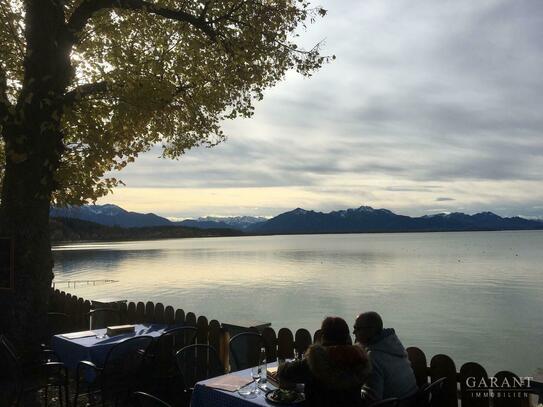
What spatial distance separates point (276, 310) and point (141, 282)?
22.0 metres

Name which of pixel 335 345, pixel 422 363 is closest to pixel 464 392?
pixel 422 363

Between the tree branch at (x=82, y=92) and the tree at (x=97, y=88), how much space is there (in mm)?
20

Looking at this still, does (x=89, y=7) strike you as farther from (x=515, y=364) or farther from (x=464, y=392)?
(x=515, y=364)

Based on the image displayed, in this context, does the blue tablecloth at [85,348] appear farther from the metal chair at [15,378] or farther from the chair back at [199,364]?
the chair back at [199,364]

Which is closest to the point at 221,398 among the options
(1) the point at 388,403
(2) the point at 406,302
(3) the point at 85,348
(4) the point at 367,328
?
(4) the point at 367,328

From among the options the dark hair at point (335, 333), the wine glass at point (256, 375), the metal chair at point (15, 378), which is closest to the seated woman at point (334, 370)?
the dark hair at point (335, 333)

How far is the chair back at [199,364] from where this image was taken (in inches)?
254

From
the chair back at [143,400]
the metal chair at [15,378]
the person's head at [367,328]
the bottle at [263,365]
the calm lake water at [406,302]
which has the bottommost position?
the calm lake water at [406,302]

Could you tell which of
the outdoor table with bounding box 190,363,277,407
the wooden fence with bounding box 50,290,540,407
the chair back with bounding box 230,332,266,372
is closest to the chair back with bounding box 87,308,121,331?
the wooden fence with bounding box 50,290,540,407

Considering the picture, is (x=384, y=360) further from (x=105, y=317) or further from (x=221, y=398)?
(x=105, y=317)

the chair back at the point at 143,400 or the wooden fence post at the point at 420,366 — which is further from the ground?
the chair back at the point at 143,400

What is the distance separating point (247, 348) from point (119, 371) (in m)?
2.03

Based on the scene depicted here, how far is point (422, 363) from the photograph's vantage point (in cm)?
621

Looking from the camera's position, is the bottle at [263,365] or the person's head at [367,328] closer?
the person's head at [367,328]
